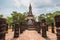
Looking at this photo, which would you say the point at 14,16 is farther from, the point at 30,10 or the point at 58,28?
the point at 58,28

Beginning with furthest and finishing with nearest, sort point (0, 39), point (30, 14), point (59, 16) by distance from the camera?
point (30, 14)
point (59, 16)
point (0, 39)

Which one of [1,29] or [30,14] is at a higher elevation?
[30,14]

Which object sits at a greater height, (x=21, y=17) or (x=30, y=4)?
(x=30, y=4)

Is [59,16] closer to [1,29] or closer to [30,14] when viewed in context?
[1,29]

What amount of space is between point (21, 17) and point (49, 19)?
43.7 feet

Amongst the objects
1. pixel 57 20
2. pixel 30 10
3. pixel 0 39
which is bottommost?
pixel 0 39

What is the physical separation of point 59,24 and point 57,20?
15 centimetres

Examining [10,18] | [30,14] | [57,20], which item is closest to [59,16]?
[57,20]

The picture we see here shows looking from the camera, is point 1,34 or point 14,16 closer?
point 1,34

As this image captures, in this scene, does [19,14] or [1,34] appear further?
[19,14]

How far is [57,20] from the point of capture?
3.63m

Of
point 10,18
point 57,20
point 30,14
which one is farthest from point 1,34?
point 10,18

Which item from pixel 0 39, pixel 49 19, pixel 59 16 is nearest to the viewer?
pixel 0 39

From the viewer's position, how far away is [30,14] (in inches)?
2215
